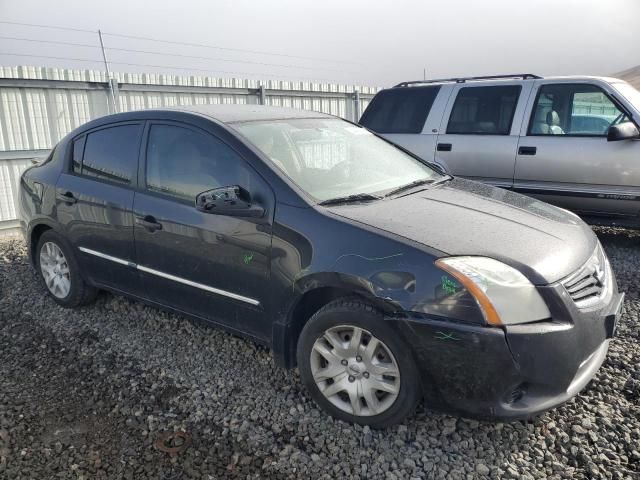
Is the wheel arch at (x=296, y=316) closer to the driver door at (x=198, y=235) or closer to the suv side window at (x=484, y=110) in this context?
the driver door at (x=198, y=235)

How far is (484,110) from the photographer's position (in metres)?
6.32

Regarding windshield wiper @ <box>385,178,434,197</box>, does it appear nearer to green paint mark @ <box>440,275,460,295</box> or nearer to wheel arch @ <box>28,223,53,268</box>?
green paint mark @ <box>440,275,460,295</box>

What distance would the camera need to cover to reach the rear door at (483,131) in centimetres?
611

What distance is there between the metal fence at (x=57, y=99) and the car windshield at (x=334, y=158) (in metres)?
5.35

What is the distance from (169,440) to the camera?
2789 millimetres

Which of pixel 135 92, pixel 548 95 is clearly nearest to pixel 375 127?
pixel 548 95

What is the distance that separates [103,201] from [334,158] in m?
1.70

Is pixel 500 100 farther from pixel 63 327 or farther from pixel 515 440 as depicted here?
pixel 63 327

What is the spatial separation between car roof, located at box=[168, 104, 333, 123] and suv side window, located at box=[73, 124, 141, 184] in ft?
1.31

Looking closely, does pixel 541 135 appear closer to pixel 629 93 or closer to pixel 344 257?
pixel 629 93

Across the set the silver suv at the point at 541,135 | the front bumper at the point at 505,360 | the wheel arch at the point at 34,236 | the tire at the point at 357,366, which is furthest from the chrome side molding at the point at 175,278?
the silver suv at the point at 541,135

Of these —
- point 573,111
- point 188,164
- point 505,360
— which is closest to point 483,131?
point 573,111

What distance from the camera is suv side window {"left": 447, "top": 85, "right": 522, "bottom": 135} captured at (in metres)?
6.18

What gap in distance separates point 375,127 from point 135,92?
4226mm
